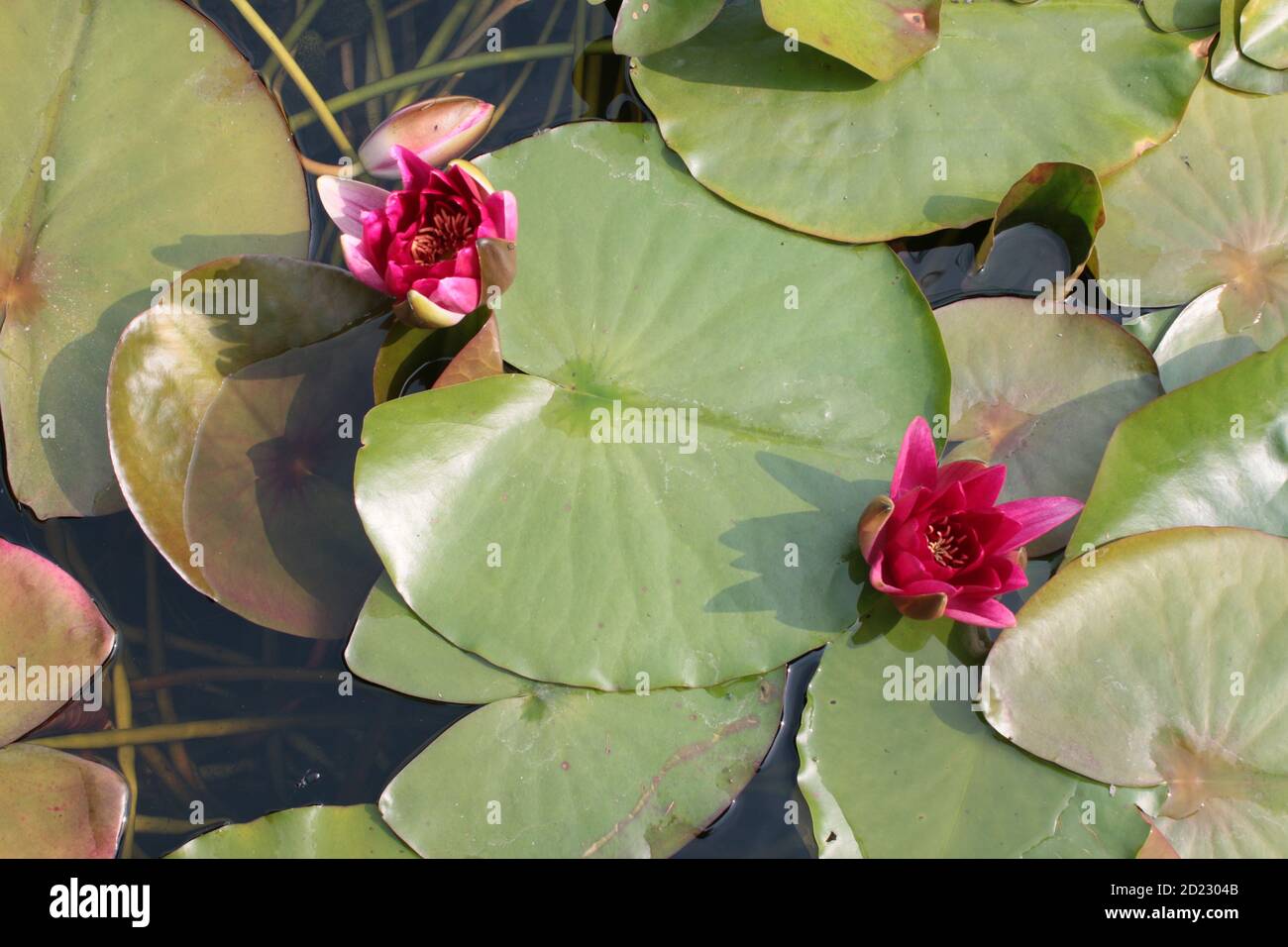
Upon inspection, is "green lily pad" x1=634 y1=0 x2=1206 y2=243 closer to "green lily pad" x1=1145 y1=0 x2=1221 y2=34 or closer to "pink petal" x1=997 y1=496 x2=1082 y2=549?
"green lily pad" x1=1145 y1=0 x2=1221 y2=34

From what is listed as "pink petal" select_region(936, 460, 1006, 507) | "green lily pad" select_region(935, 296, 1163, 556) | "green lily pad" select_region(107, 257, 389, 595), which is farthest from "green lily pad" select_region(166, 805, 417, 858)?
"green lily pad" select_region(935, 296, 1163, 556)

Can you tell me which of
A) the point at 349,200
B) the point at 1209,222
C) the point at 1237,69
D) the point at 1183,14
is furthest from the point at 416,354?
the point at 1237,69

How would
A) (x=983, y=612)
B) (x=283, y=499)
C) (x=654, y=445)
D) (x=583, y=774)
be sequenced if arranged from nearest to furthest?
1. (x=983, y=612)
2. (x=583, y=774)
3. (x=654, y=445)
4. (x=283, y=499)

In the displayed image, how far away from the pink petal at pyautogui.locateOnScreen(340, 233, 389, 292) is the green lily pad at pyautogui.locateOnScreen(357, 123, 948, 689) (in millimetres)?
346

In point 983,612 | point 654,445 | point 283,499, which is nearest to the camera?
point 983,612

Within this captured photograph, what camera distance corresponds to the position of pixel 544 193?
254 centimetres

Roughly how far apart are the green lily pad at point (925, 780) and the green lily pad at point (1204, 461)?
1.69ft

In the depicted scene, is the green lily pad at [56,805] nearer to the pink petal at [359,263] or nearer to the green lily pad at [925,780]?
the pink petal at [359,263]

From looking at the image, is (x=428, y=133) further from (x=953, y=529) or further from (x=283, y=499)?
(x=953, y=529)

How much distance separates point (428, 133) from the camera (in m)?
2.70

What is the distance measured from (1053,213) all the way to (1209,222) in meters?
0.49

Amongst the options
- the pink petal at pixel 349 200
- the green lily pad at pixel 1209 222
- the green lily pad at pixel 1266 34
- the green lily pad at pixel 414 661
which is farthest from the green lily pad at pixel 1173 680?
the pink petal at pixel 349 200

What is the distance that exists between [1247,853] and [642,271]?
6.69 feet

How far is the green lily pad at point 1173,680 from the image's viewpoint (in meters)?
2.19
